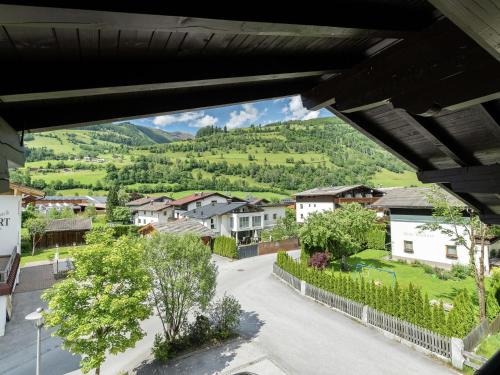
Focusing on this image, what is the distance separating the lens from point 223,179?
103750mm

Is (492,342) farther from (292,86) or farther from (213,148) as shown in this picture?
(213,148)

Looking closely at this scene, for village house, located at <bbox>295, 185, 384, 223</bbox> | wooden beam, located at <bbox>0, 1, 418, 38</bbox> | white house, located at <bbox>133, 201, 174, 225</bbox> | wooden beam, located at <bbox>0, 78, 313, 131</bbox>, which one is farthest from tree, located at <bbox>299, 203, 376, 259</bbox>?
white house, located at <bbox>133, 201, 174, 225</bbox>

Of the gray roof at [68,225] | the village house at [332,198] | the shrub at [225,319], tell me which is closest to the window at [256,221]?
the village house at [332,198]

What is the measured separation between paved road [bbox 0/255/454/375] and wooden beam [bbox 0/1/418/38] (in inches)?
459

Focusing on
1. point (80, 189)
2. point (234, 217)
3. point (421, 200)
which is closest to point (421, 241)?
point (421, 200)

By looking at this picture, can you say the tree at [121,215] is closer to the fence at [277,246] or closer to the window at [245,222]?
the window at [245,222]

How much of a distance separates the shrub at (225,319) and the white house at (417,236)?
51.2ft

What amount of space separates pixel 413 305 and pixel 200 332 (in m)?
9.03

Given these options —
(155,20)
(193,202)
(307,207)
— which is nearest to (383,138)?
(155,20)

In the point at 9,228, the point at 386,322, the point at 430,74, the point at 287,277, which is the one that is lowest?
the point at 287,277

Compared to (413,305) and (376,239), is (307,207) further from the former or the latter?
(413,305)

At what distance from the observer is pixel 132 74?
79.6 inches

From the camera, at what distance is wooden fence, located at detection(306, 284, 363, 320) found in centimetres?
1505

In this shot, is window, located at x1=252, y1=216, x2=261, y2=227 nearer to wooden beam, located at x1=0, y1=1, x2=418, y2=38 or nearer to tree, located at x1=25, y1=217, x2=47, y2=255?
tree, located at x1=25, y1=217, x2=47, y2=255
